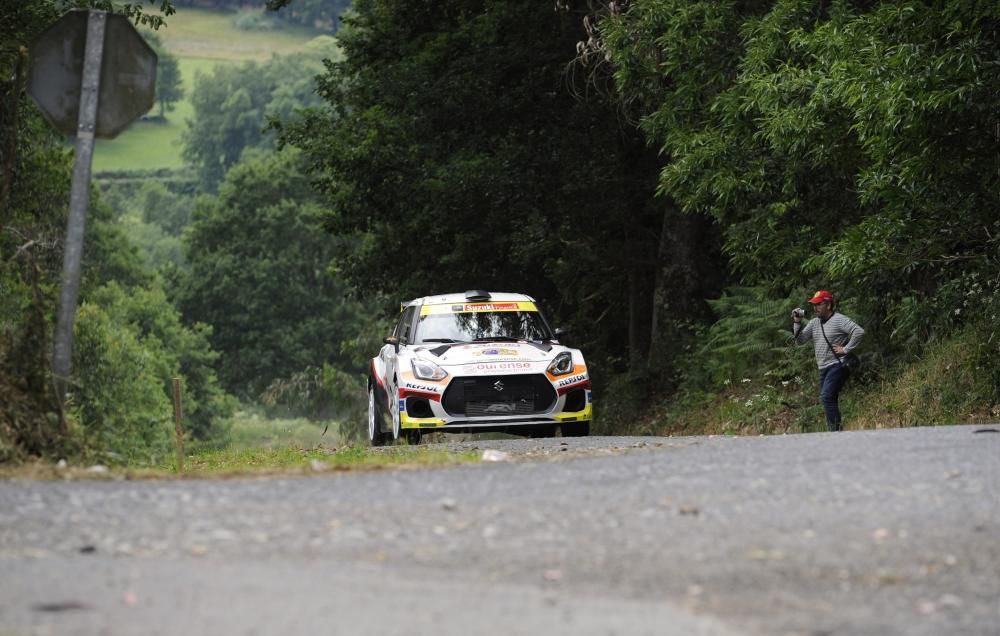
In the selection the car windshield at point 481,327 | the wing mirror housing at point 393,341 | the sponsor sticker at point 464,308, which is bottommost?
the wing mirror housing at point 393,341

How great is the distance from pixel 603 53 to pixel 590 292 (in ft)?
27.6

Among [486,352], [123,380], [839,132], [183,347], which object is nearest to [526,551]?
[486,352]

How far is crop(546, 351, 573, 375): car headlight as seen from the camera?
1848 centimetres

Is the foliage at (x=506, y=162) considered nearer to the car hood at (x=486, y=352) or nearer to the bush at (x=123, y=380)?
the car hood at (x=486, y=352)

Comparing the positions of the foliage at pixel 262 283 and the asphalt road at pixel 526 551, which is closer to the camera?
the asphalt road at pixel 526 551

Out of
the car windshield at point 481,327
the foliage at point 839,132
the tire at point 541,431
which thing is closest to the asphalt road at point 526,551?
the foliage at point 839,132

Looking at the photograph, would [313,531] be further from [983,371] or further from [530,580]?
[983,371]

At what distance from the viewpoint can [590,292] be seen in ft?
112

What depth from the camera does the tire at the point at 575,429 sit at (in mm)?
18781

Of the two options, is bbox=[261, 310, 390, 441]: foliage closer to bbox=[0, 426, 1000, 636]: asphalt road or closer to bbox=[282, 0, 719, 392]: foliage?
bbox=[282, 0, 719, 392]: foliage

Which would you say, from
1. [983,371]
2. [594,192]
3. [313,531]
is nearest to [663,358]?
[594,192]

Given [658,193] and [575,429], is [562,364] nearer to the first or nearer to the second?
[575,429]

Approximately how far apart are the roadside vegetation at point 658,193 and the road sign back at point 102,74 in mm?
1172

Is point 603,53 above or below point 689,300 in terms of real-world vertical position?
above
